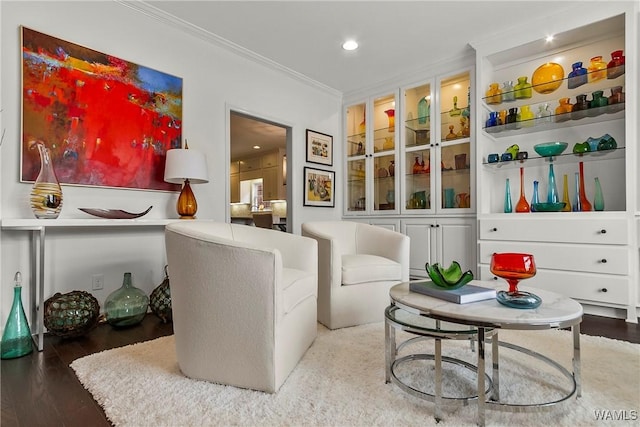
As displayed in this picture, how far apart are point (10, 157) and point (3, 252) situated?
1.93 ft

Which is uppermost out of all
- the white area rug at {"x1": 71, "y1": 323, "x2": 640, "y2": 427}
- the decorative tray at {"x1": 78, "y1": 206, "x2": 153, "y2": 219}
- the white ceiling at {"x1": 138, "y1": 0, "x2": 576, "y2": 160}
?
the white ceiling at {"x1": 138, "y1": 0, "x2": 576, "y2": 160}

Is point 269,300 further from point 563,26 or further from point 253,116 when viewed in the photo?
point 563,26

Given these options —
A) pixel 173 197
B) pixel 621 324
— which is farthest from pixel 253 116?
pixel 621 324

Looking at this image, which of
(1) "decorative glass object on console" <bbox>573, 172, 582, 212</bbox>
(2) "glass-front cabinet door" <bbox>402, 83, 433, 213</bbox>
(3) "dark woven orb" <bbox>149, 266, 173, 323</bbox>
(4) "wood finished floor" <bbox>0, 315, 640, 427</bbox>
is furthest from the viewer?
(2) "glass-front cabinet door" <bbox>402, 83, 433, 213</bbox>

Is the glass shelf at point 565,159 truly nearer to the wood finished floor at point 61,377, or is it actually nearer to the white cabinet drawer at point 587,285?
the white cabinet drawer at point 587,285

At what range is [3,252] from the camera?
6.85ft

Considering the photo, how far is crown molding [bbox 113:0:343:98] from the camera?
8.84 ft

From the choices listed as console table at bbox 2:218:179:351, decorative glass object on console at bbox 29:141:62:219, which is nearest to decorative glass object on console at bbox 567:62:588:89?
console table at bbox 2:218:179:351

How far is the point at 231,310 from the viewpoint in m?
1.44

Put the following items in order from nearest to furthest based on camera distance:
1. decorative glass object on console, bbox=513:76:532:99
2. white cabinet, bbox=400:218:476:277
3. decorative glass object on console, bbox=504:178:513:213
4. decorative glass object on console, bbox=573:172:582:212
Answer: decorative glass object on console, bbox=573:172:582:212 → decorative glass object on console, bbox=513:76:532:99 → decorative glass object on console, bbox=504:178:513:213 → white cabinet, bbox=400:218:476:277

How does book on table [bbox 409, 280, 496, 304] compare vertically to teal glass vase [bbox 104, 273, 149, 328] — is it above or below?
above

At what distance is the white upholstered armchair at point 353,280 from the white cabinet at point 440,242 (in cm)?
123

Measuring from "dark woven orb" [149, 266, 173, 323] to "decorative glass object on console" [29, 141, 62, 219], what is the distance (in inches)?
32.4

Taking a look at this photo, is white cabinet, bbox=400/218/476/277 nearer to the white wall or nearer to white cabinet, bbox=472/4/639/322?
white cabinet, bbox=472/4/639/322
